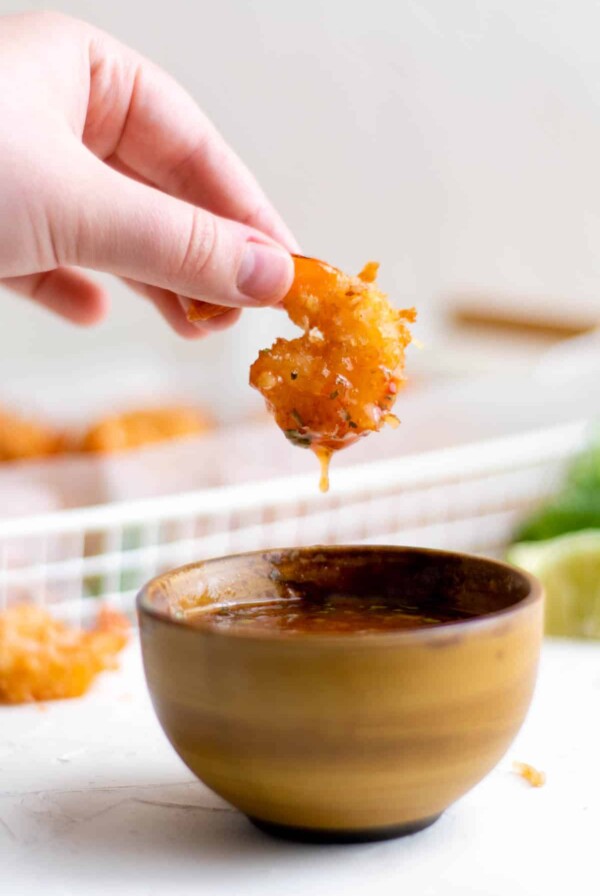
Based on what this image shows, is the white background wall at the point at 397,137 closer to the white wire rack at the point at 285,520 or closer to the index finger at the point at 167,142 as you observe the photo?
the white wire rack at the point at 285,520

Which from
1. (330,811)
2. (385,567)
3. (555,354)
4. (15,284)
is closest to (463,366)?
(555,354)

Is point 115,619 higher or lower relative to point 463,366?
lower

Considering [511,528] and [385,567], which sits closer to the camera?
[385,567]

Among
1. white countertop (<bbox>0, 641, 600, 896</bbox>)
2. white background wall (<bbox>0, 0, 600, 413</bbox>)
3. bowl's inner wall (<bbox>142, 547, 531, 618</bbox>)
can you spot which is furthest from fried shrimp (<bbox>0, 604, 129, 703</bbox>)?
white background wall (<bbox>0, 0, 600, 413</bbox>)

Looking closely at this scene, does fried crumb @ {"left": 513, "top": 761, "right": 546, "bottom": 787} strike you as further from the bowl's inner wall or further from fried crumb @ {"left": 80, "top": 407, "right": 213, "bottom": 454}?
fried crumb @ {"left": 80, "top": 407, "right": 213, "bottom": 454}

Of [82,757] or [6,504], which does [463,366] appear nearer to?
[6,504]

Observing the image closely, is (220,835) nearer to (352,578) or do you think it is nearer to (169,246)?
(352,578)

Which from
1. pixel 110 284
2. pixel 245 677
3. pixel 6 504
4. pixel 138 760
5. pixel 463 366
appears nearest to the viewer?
pixel 245 677
